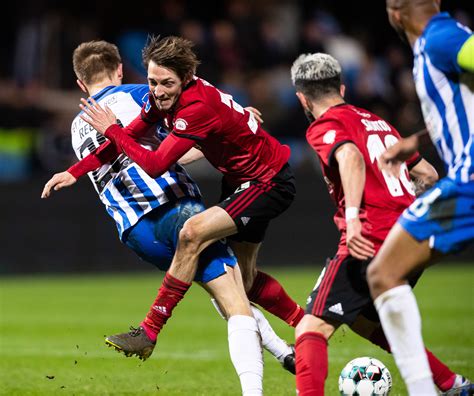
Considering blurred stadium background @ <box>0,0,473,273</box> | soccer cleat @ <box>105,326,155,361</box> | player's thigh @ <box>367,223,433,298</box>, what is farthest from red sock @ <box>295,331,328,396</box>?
blurred stadium background @ <box>0,0,473,273</box>

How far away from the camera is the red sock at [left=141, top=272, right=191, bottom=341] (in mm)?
5707

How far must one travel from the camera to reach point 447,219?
4402 millimetres

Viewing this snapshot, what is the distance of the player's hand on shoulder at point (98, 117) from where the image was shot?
5773 mm

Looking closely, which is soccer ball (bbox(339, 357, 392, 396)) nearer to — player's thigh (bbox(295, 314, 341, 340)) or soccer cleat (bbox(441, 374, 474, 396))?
soccer cleat (bbox(441, 374, 474, 396))

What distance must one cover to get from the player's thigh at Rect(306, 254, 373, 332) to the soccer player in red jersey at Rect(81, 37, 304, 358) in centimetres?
80

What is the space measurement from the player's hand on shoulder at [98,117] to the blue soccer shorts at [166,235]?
613mm

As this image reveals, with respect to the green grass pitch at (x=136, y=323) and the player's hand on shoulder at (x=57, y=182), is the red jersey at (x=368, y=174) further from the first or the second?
the player's hand on shoulder at (x=57, y=182)

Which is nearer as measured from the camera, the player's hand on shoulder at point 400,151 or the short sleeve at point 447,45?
the short sleeve at point 447,45

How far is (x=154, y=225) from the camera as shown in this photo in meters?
5.99

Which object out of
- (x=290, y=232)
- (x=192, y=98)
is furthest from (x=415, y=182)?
(x=290, y=232)

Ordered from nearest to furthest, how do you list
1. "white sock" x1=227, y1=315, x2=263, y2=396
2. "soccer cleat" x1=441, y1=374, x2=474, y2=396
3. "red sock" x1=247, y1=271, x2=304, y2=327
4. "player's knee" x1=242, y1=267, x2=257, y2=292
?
"white sock" x1=227, y1=315, x2=263, y2=396 → "soccer cleat" x1=441, y1=374, x2=474, y2=396 → "player's knee" x1=242, y1=267, x2=257, y2=292 → "red sock" x1=247, y1=271, x2=304, y2=327

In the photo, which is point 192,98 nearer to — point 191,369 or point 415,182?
point 415,182

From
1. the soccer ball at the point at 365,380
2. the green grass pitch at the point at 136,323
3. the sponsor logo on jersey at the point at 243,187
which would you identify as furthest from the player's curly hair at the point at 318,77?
the green grass pitch at the point at 136,323

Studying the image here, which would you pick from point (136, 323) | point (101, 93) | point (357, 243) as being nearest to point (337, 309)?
point (357, 243)
